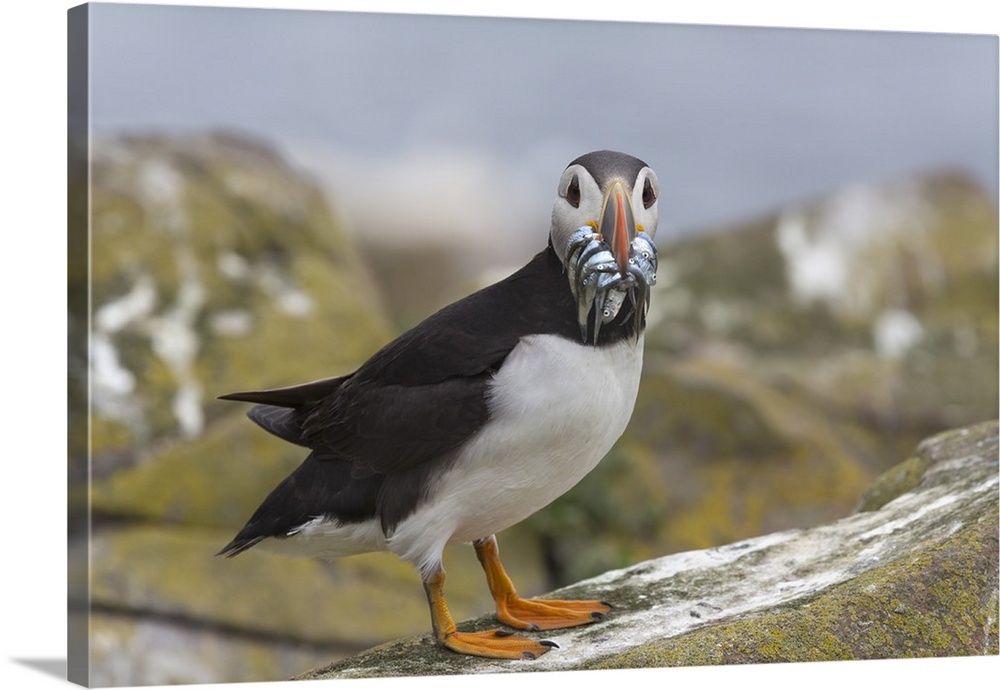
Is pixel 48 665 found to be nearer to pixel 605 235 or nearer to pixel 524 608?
pixel 524 608

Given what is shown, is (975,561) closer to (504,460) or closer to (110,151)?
(504,460)

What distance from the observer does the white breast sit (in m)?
5.50

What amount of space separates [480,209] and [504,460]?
275 inches

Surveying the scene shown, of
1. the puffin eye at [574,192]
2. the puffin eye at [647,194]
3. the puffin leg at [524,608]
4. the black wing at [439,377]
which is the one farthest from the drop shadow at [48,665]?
the puffin eye at [647,194]

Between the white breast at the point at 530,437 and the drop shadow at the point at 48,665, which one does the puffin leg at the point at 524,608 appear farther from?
the drop shadow at the point at 48,665

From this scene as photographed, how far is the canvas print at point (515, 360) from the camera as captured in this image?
18.8 feet

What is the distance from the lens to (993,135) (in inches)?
364

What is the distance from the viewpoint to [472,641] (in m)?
5.86

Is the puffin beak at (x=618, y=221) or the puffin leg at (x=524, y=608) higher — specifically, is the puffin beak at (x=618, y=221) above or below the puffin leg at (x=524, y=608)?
above

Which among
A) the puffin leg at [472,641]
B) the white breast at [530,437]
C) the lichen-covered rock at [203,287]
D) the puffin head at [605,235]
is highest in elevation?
the lichen-covered rock at [203,287]

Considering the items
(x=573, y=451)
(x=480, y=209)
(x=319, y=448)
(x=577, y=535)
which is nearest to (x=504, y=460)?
(x=573, y=451)

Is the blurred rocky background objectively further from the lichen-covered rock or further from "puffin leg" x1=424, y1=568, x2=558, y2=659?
"puffin leg" x1=424, y1=568, x2=558, y2=659

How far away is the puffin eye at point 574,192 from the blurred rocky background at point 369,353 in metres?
2.40

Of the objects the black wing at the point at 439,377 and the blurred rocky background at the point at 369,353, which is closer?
the black wing at the point at 439,377
